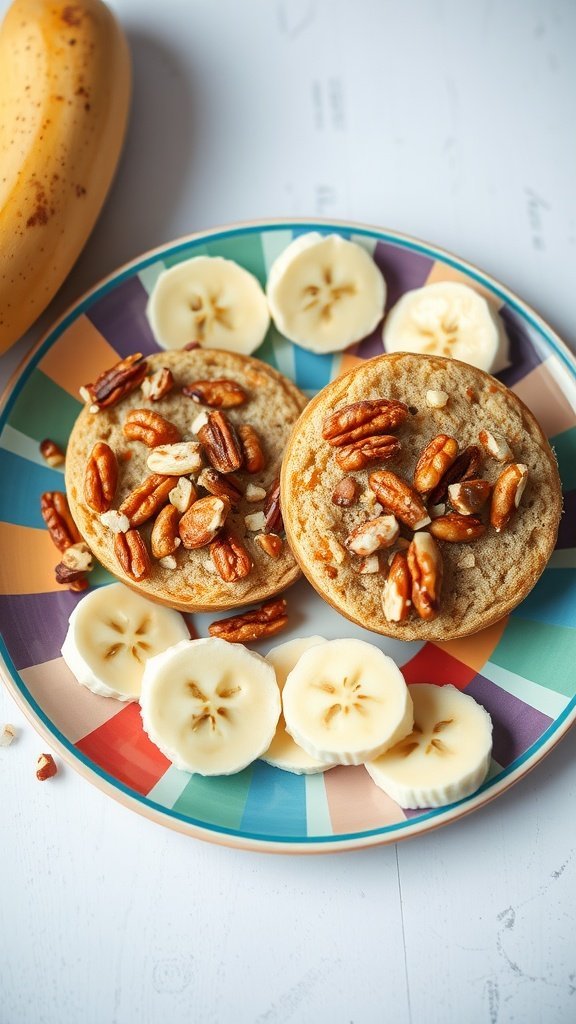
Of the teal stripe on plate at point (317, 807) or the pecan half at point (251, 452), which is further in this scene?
the pecan half at point (251, 452)

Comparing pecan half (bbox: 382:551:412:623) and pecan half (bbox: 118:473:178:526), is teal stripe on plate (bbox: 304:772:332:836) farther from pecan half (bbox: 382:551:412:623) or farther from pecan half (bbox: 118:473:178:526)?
pecan half (bbox: 118:473:178:526)

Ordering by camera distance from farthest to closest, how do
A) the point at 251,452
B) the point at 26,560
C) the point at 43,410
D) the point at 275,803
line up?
the point at 43,410 → the point at 26,560 → the point at 251,452 → the point at 275,803

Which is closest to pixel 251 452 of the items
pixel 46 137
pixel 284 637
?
pixel 284 637

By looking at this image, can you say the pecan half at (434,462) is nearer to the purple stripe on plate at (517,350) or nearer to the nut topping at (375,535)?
the nut topping at (375,535)

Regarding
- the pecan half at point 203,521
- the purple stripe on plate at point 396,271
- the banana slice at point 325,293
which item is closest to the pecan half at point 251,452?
the pecan half at point 203,521

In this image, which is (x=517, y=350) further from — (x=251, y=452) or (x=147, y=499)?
(x=147, y=499)

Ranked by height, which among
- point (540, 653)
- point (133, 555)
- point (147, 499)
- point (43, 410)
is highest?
point (43, 410)
